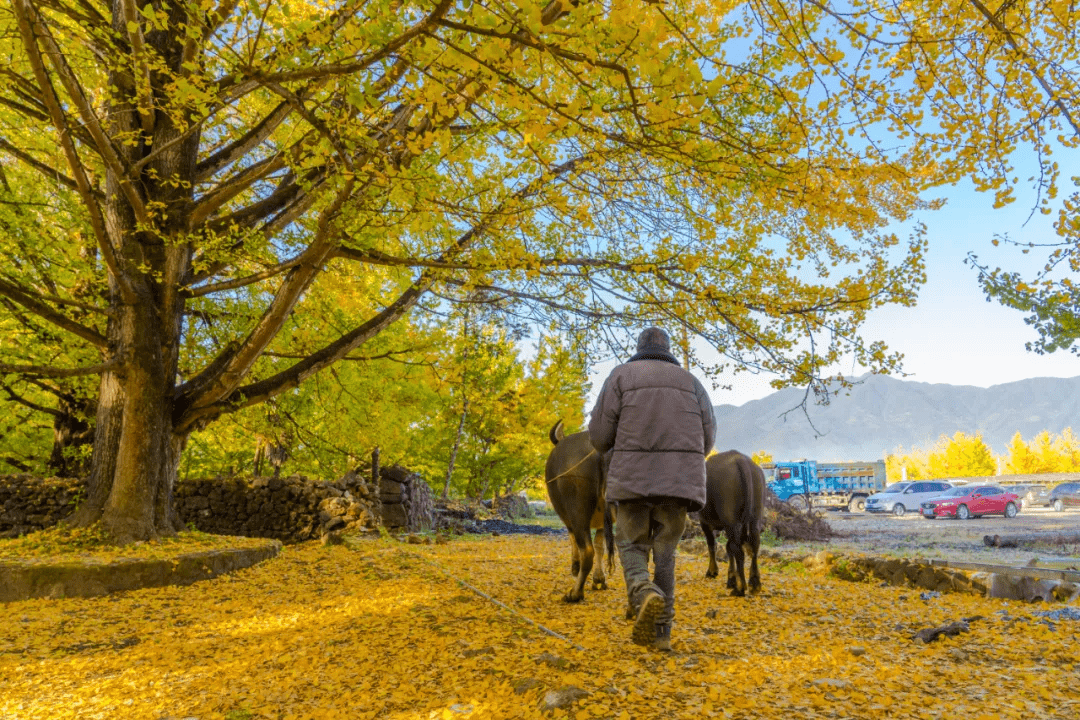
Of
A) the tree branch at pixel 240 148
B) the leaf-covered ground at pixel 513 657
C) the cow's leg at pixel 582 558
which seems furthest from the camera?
the tree branch at pixel 240 148

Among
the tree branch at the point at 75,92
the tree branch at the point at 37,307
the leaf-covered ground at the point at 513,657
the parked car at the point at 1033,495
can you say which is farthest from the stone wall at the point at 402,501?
the parked car at the point at 1033,495

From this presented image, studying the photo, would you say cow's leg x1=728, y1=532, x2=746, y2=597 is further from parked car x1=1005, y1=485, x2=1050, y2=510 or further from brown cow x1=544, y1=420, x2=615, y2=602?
parked car x1=1005, y1=485, x2=1050, y2=510

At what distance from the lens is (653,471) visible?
12.4 ft

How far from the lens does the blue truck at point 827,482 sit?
102ft

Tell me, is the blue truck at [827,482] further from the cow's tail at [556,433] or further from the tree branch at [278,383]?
the cow's tail at [556,433]

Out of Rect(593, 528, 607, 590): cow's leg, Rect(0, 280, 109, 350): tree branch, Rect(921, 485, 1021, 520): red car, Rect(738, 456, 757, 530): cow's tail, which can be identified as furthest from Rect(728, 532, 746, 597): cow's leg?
Rect(921, 485, 1021, 520): red car

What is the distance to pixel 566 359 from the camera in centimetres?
717

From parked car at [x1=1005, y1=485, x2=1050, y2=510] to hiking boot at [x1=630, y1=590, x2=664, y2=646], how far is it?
31.6 m

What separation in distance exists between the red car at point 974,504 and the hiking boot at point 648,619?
21.9 metres

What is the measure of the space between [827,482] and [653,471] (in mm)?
37053

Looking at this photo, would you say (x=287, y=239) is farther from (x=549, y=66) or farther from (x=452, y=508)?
(x=452, y=508)

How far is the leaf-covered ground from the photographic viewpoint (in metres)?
2.83

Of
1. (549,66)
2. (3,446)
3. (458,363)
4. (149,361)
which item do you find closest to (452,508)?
(458,363)

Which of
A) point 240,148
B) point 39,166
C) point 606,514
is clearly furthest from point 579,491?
point 39,166
